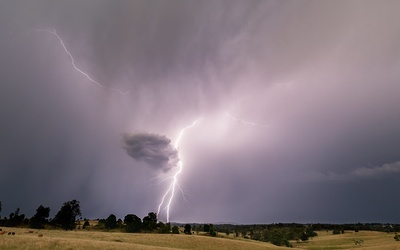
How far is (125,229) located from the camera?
91938mm

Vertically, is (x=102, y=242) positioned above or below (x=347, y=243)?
below

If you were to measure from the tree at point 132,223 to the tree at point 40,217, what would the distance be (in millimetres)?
25407

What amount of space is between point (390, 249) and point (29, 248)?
60738 millimetres

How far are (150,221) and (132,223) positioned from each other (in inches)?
313

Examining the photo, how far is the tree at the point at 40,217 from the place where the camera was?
297 ft

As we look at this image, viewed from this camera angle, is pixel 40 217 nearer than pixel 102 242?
No

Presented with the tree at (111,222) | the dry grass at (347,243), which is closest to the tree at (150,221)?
the tree at (111,222)

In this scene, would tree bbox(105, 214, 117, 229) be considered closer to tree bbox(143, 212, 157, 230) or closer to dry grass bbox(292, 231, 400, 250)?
tree bbox(143, 212, 157, 230)

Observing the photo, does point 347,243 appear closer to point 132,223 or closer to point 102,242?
point 132,223

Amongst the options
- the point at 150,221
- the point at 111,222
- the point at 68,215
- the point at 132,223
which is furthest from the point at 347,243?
the point at 68,215

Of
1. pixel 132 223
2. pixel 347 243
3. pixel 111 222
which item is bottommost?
pixel 347 243

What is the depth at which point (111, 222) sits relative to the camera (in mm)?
95188

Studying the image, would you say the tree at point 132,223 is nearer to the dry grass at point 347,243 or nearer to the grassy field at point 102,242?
the grassy field at point 102,242

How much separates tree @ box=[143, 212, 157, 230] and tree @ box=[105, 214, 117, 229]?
9507mm
